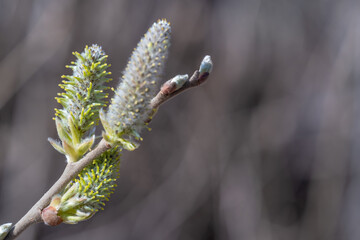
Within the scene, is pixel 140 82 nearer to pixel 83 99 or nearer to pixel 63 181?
pixel 83 99

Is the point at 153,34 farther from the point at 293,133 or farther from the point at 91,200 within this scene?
the point at 293,133

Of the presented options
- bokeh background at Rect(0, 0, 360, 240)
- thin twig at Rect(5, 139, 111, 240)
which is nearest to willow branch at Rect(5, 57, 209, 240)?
thin twig at Rect(5, 139, 111, 240)

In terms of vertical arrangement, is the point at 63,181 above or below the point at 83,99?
below

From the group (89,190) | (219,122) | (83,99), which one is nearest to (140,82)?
(83,99)

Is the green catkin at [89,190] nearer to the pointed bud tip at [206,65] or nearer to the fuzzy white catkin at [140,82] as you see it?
the fuzzy white catkin at [140,82]

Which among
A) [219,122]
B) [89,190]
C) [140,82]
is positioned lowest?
[219,122]

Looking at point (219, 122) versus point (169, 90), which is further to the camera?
point (219, 122)
